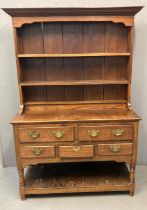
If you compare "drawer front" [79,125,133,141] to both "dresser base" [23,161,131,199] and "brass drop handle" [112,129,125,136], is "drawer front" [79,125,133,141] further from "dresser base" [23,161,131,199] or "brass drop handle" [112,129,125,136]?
"dresser base" [23,161,131,199]

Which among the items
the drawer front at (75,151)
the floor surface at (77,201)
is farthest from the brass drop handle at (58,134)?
the floor surface at (77,201)

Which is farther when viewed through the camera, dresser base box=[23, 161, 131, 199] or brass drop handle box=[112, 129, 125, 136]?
→ dresser base box=[23, 161, 131, 199]

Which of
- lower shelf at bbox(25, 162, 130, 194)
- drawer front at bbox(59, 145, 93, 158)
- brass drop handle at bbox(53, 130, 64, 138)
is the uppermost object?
brass drop handle at bbox(53, 130, 64, 138)

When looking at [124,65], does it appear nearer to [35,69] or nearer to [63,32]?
[63,32]

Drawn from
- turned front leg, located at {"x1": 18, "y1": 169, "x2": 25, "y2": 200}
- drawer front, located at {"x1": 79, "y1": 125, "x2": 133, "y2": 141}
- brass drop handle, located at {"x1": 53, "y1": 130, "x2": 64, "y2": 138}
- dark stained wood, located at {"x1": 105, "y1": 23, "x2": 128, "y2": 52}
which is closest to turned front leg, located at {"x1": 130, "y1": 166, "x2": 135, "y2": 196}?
drawer front, located at {"x1": 79, "y1": 125, "x2": 133, "y2": 141}

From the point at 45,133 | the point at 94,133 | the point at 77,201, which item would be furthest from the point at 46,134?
the point at 77,201

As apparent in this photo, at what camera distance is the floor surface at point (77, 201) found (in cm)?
190

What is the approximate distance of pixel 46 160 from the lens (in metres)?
1.90

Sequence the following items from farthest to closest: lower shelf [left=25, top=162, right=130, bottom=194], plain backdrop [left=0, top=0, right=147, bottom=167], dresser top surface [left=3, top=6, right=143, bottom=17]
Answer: plain backdrop [left=0, top=0, right=147, bottom=167], lower shelf [left=25, top=162, right=130, bottom=194], dresser top surface [left=3, top=6, right=143, bottom=17]

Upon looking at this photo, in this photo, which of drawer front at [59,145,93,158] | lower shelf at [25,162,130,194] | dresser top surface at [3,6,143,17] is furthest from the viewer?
lower shelf at [25,162,130,194]

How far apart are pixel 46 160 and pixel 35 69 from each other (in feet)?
2.92

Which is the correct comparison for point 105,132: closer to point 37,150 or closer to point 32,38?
point 37,150

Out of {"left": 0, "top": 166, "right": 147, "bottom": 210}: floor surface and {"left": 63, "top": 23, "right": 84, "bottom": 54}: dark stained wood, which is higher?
{"left": 63, "top": 23, "right": 84, "bottom": 54}: dark stained wood

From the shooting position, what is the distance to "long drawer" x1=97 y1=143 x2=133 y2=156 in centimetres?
188
